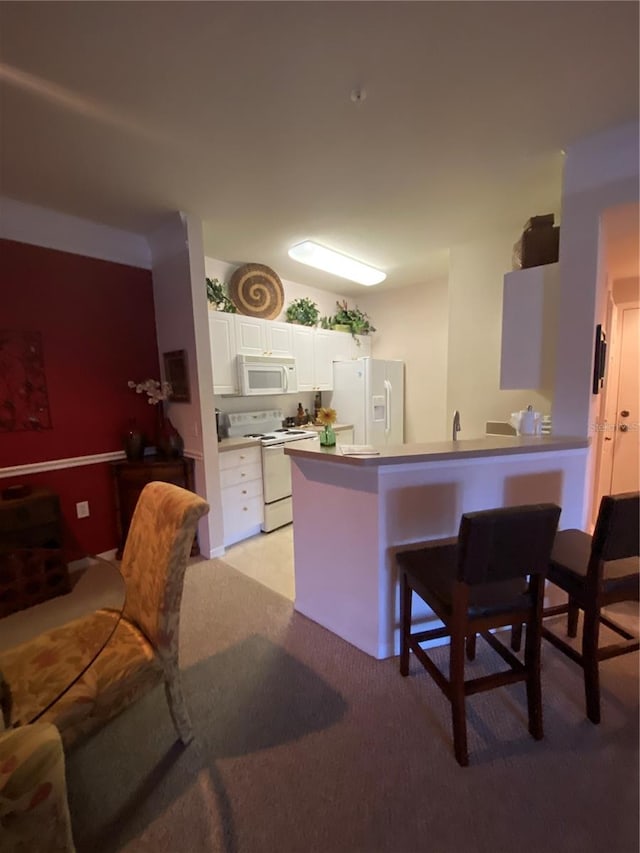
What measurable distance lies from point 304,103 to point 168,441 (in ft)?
7.99

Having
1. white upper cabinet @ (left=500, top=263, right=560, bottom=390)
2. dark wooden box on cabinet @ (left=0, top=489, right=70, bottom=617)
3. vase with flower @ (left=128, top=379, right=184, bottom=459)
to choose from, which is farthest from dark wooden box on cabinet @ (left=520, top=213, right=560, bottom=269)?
dark wooden box on cabinet @ (left=0, top=489, right=70, bottom=617)

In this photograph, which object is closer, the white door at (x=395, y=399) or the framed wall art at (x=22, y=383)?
the framed wall art at (x=22, y=383)

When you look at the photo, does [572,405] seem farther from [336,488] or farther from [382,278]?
[382,278]

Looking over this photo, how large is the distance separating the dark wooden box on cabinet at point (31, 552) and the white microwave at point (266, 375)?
1.73m

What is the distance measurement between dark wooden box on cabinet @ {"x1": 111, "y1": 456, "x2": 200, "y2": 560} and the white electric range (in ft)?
2.40

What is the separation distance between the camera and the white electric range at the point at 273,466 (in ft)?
11.2

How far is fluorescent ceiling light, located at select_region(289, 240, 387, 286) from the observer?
10.8 ft

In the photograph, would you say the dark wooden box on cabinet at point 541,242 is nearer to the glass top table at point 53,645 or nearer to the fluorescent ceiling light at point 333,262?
the fluorescent ceiling light at point 333,262

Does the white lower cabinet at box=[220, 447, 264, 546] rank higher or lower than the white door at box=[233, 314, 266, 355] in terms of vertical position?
lower

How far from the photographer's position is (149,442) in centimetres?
315

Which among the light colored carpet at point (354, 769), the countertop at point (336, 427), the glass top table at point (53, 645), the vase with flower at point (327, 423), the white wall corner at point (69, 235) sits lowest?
the light colored carpet at point (354, 769)

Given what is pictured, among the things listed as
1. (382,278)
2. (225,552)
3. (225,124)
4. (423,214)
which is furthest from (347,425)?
(225,124)

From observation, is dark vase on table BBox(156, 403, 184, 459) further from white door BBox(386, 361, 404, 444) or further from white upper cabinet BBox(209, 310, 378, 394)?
white door BBox(386, 361, 404, 444)

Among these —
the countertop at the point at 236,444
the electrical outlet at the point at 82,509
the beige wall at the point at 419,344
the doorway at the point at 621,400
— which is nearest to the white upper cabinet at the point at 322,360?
the beige wall at the point at 419,344
